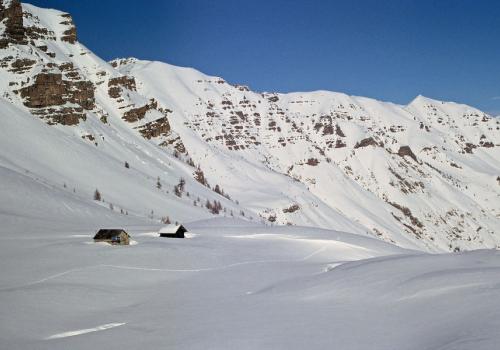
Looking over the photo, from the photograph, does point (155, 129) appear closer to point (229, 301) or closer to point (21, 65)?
point (21, 65)

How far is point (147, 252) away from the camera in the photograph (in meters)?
30.2

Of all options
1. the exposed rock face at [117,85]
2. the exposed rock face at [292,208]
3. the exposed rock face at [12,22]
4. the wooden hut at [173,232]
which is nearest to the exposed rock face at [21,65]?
the exposed rock face at [12,22]

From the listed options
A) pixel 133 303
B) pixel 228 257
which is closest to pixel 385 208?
pixel 228 257

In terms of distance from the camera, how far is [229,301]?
59.3 ft

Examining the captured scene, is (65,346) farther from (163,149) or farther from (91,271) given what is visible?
(163,149)

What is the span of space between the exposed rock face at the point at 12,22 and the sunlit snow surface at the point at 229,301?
84039mm

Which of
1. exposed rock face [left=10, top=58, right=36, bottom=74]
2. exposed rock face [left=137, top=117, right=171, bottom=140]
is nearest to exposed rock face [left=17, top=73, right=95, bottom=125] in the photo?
exposed rock face [left=10, top=58, right=36, bottom=74]

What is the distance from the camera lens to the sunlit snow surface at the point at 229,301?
12008 mm

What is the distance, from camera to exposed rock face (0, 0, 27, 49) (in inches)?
3866

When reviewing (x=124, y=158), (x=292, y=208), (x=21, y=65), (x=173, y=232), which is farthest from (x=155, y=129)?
(x=173, y=232)

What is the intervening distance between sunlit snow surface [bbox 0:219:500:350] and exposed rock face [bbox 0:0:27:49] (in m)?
84.0

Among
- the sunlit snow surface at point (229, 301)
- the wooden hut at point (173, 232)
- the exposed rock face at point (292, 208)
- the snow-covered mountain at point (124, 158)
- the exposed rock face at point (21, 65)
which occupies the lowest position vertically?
the sunlit snow surface at point (229, 301)

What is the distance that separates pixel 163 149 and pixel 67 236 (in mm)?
88631

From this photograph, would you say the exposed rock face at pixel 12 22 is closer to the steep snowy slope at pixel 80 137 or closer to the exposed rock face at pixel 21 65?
the steep snowy slope at pixel 80 137
